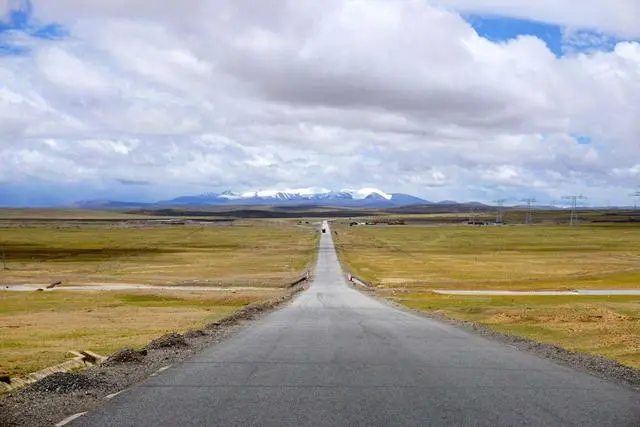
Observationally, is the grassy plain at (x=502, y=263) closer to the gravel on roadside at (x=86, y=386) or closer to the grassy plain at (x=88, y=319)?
the grassy plain at (x=88, y=319)

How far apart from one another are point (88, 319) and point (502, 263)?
7879 centimetres

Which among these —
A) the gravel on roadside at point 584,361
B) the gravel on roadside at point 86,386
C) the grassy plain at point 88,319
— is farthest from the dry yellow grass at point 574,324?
the grassy plain at point 88,319

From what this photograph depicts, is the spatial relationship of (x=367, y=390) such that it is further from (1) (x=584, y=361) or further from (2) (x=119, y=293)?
(2) (x=119, y=293)

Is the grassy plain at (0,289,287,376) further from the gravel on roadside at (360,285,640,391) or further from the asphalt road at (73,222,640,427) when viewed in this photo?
the gravel on roadside at (360,285,640,391)

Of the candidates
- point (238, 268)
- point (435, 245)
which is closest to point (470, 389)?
point (238, 268)

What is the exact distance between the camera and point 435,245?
160 m

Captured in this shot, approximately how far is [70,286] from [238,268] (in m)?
29.6

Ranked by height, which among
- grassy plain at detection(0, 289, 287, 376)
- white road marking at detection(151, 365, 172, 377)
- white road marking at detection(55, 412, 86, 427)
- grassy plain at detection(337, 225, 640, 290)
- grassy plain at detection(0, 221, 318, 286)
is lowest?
grassy plain at detection(0, 221, 318, 286)

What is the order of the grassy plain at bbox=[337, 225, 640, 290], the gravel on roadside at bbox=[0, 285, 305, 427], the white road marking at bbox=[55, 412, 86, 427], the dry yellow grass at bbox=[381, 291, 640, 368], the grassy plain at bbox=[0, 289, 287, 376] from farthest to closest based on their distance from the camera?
the grassy plain at bbox=[337, 225, 640, 290] < the dry yellow grass at bbox=[381, 291, 640, 368] < the grassy plain at bbox=[0, 289, 287, 376] < the gravel on roadside at bbox=[0, 285, 305, 427] < the white road marking at bbox=[55, 412, 86, 427]

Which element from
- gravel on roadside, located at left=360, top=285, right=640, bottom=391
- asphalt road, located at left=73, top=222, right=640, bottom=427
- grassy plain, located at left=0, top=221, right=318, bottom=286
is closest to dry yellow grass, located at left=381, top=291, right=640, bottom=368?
gravel on roadside, located at left=360, top=285, right=640, bottom=391

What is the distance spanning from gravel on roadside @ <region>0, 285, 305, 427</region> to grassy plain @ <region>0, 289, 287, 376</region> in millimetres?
2862

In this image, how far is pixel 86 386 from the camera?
13.2 metres

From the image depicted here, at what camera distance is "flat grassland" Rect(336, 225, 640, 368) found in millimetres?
29156

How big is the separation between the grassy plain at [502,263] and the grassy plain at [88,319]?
81.4 ft
